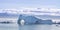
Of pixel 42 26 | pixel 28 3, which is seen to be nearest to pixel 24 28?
pixel 42 26

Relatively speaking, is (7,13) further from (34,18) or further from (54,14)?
(54,14)

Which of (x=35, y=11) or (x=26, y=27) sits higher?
(x=35, y=11)

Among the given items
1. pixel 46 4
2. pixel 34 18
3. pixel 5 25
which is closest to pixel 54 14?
pixel 46 4

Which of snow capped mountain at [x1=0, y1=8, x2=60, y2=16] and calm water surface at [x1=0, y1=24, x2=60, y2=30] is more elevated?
snow capped mountain at [x1=0, y1=8, x2=60, y2=16]

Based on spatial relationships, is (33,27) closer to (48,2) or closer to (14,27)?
(14,27)

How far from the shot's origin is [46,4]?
130 centimetres

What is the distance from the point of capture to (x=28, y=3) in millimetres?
1306

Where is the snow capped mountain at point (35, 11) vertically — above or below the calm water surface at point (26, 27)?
above

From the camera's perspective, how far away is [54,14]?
1308mm

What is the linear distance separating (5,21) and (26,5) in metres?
0.37

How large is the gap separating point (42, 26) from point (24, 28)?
0.26 meters

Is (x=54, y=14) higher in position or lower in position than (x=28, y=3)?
lower

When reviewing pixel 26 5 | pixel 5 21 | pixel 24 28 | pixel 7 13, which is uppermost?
pixel 26 5

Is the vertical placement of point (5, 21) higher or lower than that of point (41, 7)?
lower
